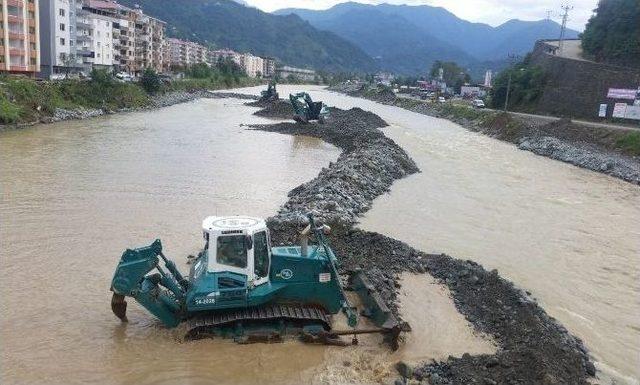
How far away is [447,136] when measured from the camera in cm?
4406

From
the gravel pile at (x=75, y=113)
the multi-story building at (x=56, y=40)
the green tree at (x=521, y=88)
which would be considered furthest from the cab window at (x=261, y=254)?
the multi-story building at (x=56, y=40)

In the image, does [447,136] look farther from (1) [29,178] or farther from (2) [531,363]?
(2) [531,363]

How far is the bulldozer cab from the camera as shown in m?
7.97

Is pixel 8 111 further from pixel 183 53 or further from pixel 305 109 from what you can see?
pixel 183 53

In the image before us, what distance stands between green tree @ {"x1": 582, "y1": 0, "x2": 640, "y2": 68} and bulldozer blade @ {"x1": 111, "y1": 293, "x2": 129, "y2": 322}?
52.3 metres

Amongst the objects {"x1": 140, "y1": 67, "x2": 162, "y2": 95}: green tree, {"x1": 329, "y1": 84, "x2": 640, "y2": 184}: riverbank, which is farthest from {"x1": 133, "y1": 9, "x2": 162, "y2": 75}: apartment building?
{"x1": 329, "y1": 84, "x2": 640, "y2": 184}: riverbank

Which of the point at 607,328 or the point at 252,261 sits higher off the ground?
the point at 252,261

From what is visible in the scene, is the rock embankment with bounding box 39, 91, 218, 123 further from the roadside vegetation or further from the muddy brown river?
the muddy brown river

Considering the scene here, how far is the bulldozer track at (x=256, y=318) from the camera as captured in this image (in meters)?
8.18

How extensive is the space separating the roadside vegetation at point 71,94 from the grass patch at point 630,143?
40415mm

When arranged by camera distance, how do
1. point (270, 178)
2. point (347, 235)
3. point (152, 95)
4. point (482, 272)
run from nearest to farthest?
point (482, 272), point (347, 235), point (270, 178), point (152, 95)

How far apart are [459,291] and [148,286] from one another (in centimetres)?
642

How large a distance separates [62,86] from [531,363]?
154 ft

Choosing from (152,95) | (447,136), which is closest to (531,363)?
(447,136)
